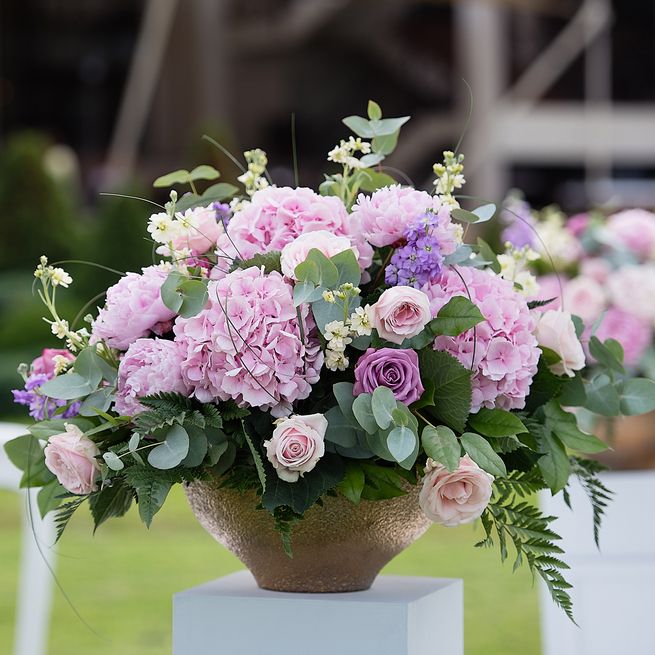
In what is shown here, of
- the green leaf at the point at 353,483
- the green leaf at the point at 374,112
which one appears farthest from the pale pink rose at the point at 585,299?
the green leaf at the point at 353,483

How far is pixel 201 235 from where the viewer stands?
152 centimetres

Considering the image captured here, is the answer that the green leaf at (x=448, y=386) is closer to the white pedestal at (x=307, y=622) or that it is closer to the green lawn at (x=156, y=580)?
the white pedestal at (x=307, y=622)

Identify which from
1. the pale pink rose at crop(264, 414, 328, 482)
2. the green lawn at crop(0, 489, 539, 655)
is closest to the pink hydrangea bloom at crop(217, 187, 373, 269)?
the pale pink rose at crop(264, 414, 328, 482)

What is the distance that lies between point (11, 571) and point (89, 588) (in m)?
0.46

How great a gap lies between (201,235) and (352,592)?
1.65 feet

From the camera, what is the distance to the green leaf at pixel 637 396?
155cm

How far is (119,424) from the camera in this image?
1383 mm

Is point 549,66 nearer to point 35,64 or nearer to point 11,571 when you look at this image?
point 35,64

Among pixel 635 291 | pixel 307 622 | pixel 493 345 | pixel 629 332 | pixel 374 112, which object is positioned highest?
pixel 635 291

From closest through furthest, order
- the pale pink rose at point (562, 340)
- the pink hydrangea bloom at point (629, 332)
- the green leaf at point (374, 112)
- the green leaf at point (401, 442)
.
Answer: the green leaf at point (401, 442) < the pale pink rose at point (562, 340) < the green leaf at point (374, 112) < the pink hydrangea bloom at point (629, 332)

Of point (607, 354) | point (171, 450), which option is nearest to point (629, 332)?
point (607, 354)

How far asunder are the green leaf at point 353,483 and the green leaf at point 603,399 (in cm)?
36

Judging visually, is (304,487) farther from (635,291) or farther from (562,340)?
(635,291)

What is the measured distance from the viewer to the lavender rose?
1.33 meters
